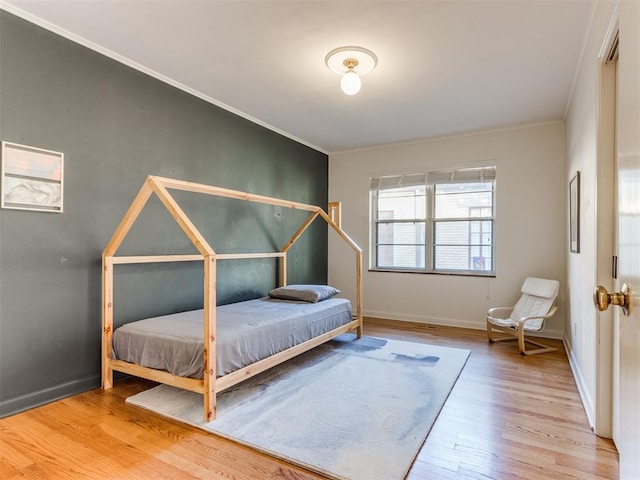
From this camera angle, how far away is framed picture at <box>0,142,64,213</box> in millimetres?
2236

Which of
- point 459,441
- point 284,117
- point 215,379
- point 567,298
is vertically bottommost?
point 459,441

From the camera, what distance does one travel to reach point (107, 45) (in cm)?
268

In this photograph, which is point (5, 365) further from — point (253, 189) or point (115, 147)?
point (253, 189)

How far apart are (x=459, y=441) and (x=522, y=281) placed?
302 cm

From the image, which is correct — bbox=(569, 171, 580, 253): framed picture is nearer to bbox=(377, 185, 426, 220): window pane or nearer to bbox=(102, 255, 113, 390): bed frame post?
bbox=(377, 185, 426, 220): window pane

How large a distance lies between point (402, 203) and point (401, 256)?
2.52 ft

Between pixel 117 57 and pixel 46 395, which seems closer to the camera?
pixel 46 395

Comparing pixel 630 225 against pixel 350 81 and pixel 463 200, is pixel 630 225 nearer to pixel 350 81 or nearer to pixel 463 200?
pixel 350 81

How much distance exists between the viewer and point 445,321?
4871 millimetres

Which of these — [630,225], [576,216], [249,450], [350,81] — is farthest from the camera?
[576,216]

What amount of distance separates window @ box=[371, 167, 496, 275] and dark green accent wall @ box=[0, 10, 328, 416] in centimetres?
242

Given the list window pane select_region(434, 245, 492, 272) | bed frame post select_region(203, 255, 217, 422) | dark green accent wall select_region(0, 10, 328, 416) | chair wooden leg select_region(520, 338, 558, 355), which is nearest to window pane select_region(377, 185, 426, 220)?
window pane select_region(434, 245, 492, 272)

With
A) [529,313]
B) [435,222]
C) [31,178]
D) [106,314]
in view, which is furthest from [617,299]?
[435,222]

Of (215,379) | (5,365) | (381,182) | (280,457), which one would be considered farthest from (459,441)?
(381,182)
